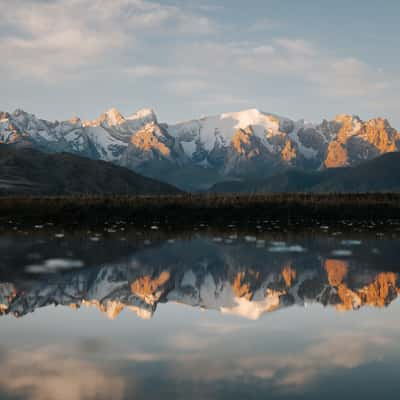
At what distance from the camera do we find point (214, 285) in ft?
74.3

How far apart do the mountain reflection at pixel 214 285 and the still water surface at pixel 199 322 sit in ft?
0.21

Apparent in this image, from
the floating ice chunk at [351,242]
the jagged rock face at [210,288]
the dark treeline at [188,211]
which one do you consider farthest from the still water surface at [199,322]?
the dark treeline at [188,211]

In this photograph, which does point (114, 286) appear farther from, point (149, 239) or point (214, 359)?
point (149, 239)

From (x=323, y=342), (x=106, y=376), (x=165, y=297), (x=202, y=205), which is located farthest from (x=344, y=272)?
(x=202, y=205)

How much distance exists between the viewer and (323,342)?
48.6 feet

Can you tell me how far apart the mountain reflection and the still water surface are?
7 cm

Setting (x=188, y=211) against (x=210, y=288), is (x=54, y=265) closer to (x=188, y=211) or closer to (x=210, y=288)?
(x=210, y=288)

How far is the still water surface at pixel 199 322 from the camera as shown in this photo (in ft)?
38.7

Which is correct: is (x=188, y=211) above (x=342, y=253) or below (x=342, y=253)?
above

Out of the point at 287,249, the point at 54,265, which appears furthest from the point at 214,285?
the point at 287,249

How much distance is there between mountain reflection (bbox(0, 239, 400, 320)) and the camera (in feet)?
63.8

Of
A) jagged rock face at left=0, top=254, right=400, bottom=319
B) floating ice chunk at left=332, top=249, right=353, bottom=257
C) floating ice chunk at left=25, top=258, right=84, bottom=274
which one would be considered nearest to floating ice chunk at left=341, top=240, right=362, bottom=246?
floating ice chunk at left=332, top=249, right=353, bottom=257

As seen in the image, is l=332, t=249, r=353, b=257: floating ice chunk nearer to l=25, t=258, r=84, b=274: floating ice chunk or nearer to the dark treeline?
l=25, t=258, r=84, b=274: floating ice chunk

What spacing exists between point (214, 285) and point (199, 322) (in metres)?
5.41
